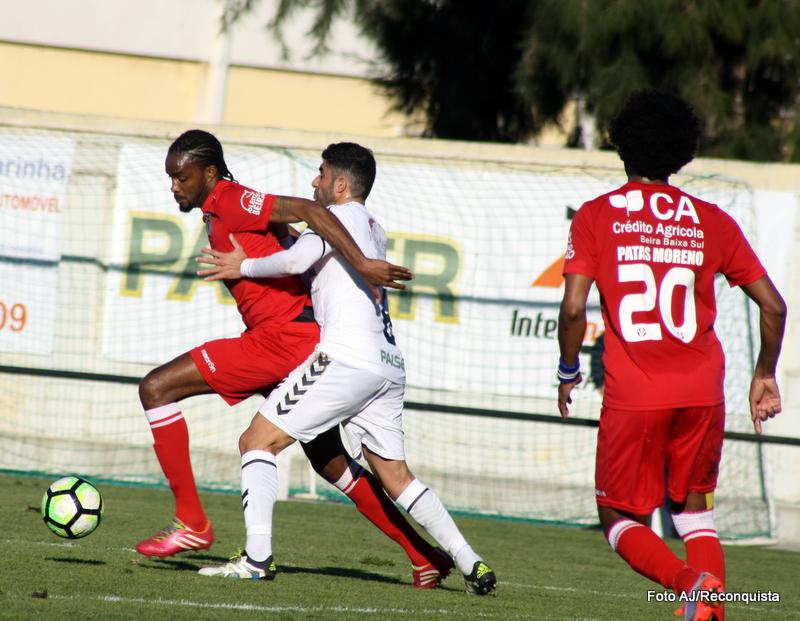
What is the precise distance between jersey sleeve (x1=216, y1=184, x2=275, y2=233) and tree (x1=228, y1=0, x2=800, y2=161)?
7531 mm

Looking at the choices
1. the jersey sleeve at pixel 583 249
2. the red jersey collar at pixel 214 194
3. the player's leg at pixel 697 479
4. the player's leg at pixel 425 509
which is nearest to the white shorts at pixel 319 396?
the player's leg at pixel 425 509

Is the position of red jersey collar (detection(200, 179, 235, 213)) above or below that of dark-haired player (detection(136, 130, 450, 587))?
above

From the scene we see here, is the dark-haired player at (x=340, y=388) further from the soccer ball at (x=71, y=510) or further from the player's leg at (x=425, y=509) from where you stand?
the soccer ball at (x=71, y=510)

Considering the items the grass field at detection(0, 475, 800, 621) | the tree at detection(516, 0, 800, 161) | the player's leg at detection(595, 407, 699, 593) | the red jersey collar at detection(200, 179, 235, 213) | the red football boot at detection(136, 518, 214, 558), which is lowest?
the grass field at detection(0, 475, 800, 621)

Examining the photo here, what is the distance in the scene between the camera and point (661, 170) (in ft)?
17.7

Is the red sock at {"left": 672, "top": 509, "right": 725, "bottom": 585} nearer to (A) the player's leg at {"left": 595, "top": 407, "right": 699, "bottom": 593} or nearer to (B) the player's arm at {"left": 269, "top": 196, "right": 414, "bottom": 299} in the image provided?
(A) the player's leg at {"left": 595, "top": 407, "right": 699, "bottom": 593}

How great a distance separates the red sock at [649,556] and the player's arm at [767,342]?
71cm

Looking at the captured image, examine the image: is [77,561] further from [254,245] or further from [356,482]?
[254,245]

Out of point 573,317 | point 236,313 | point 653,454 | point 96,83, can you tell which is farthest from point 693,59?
point 96,83

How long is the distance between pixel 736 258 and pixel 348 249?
69.2 inches

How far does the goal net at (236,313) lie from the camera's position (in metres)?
12.9

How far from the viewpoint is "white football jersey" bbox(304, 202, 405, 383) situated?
6.38 m

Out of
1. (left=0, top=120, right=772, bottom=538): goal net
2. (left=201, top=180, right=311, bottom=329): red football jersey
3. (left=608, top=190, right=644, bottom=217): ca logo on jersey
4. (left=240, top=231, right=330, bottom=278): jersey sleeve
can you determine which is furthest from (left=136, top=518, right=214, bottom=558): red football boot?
(left=0, top=120, right=772, bottom=538): goal net

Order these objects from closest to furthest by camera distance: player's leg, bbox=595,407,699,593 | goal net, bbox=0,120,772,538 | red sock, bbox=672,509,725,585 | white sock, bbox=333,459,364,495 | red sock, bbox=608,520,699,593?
1. red sock, bbox=608,520,699,593
2. player's leg, bbox=595,407,699,593
3. red sock, bbox=672,509,725,585
4. white sock, bbox=333,459,364,495
5. goal net, bbox=0,120,772,538
